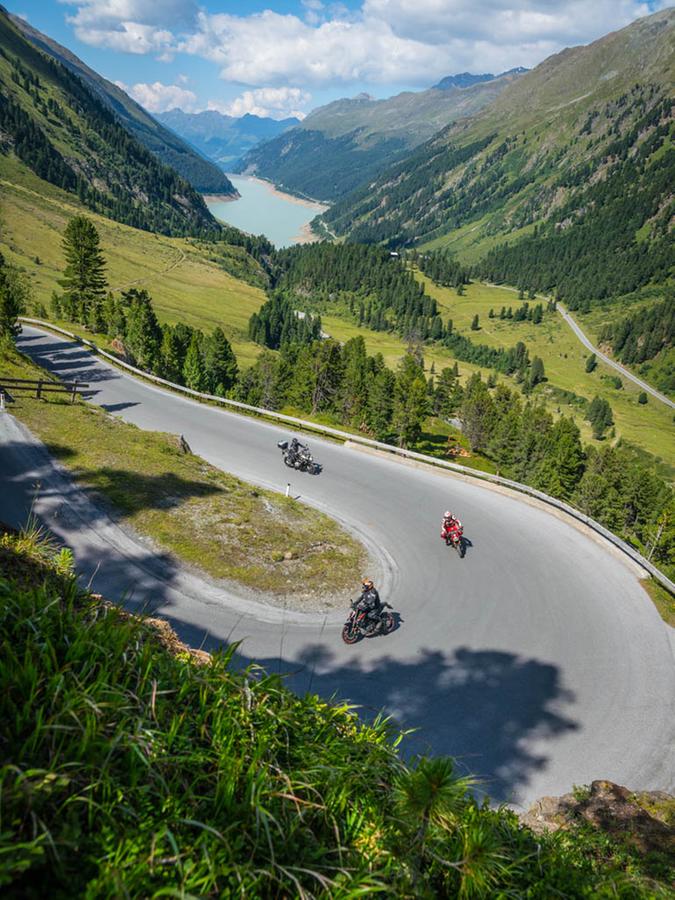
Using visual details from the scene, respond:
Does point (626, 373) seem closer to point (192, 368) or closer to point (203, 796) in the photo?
point (192, 368)

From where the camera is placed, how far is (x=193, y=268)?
586 feet

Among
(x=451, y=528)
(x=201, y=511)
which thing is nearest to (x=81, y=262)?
(x=201, y=511)

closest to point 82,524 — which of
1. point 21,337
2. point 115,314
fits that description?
point 21,337

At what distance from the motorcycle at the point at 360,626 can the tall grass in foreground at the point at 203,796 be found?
925 centimetres

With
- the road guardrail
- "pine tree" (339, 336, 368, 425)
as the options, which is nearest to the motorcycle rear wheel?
the road guardrail

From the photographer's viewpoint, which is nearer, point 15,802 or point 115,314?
point 15,802

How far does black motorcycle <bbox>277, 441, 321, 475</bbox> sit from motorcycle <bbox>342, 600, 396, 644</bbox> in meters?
12.8

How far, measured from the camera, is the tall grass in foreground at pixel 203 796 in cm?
223

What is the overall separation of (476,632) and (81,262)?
6305cm

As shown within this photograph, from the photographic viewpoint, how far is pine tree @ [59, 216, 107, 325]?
57781 mm

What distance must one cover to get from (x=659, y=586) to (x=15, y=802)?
21714 millimetres

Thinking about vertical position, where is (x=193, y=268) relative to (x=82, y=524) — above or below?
above

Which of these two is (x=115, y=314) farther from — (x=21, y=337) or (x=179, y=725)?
(x=179, y=725)

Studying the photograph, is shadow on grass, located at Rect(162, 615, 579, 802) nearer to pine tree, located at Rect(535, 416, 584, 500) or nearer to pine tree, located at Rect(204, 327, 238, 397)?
pine tree, located at Rect(535, 416, 584, 500)
